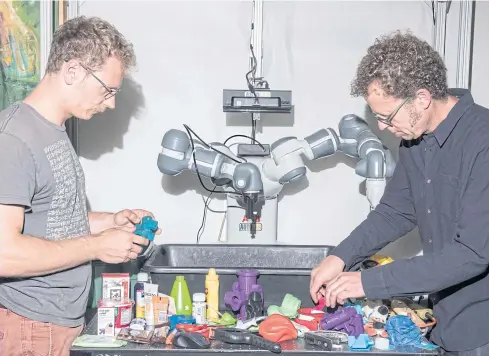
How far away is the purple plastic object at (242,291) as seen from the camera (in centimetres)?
210

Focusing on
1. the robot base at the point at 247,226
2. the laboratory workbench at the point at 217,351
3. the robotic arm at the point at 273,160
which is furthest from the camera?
the robot base at the point at 247,226

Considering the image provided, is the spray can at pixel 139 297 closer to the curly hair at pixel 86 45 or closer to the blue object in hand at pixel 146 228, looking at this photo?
the blue object in hand at pixel 146 228

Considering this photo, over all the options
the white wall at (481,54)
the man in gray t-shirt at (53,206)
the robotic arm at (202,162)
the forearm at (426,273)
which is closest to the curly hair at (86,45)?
the man in gray t-shirt at (53,206)

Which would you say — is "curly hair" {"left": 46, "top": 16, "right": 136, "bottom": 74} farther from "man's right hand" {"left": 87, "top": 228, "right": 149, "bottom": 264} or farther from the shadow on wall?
the shadow on wall

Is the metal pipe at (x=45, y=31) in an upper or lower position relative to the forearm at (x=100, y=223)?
upper

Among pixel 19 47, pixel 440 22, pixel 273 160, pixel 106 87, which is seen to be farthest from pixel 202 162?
pixel 440 22

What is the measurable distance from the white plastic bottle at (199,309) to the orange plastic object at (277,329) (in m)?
0.21

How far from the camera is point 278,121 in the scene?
2.93 meters

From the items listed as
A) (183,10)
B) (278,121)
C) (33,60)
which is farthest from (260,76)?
(33,60)

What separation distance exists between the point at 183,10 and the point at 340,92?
0.76 metres

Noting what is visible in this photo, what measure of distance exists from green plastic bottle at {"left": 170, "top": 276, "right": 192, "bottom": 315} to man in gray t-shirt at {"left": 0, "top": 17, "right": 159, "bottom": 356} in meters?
0.24

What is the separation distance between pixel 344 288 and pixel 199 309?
1.49ft

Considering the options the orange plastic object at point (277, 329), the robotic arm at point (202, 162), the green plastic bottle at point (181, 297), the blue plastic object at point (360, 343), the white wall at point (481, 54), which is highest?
the white wall at point (481, 54)

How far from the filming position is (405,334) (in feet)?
6.16
